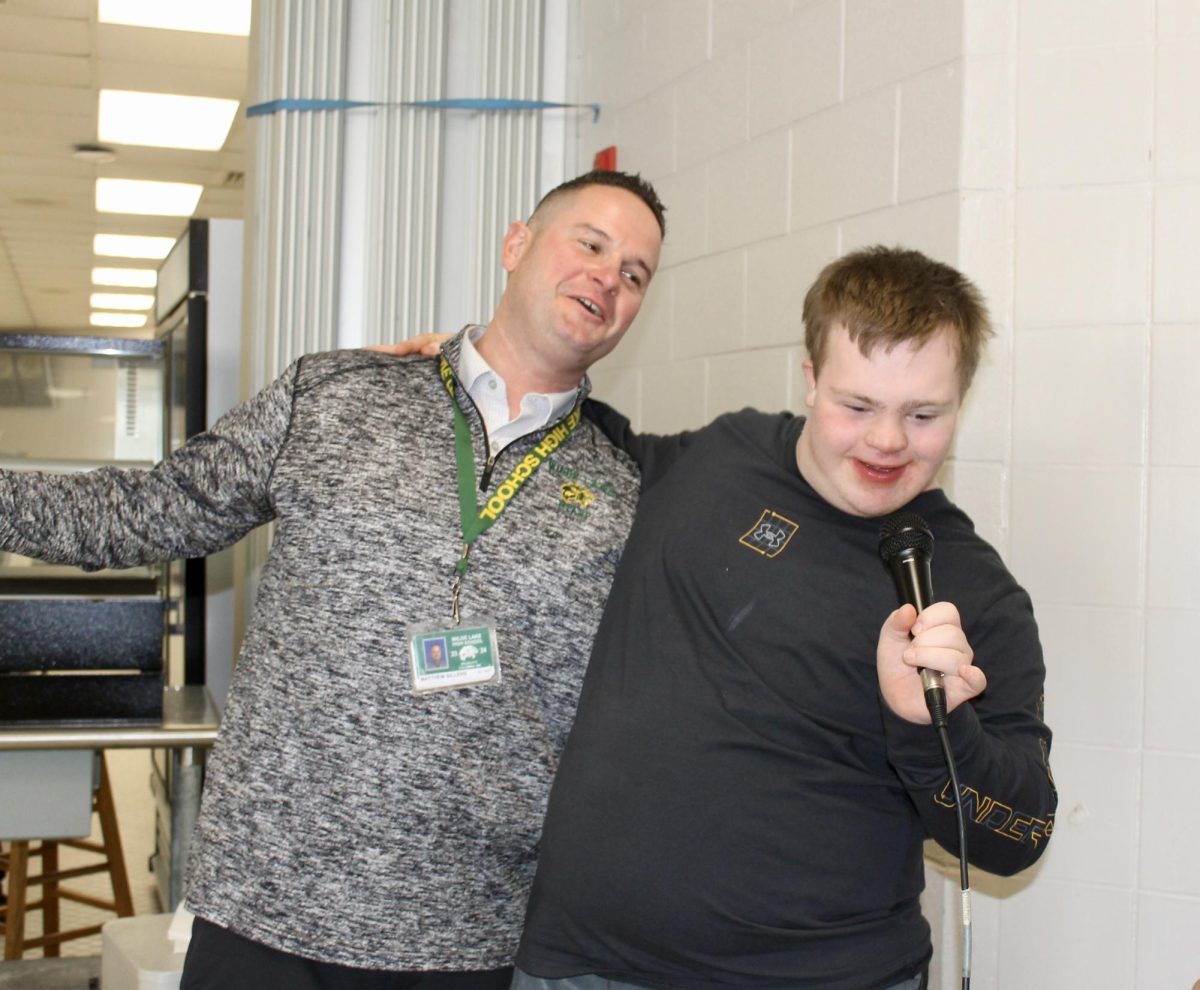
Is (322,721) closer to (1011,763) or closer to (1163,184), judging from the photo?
(1011,763)

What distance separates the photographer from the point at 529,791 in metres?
1.62

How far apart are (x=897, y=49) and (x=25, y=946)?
10.5 feet

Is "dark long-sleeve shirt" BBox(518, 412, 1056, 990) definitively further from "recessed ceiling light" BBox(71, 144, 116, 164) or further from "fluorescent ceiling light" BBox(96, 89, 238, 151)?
"recessed ceiling light" BBox(71, 144, 116, 164)

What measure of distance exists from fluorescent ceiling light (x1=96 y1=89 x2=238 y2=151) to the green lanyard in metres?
4.72

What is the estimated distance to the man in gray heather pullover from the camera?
1566mm

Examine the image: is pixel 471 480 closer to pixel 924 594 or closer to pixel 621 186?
pixel 621 186

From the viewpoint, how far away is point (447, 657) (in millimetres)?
1569

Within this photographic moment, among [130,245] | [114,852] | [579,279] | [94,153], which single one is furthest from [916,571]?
[130,245]

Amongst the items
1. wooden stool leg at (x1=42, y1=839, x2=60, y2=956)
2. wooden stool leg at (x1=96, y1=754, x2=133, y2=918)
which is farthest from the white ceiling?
wooden stool leg at (x1=42, y1=839, x2=60, y2=956)

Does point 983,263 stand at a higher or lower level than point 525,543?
higher

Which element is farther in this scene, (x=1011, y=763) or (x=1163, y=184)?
→ (x=1163, y=184)

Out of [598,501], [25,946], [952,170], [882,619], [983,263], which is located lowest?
[25,946]

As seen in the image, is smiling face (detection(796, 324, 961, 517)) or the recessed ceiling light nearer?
smiling face (detection(796, 324, 961, 517))

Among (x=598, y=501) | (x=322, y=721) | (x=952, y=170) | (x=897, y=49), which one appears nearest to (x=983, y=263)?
(x=952, y=170)
